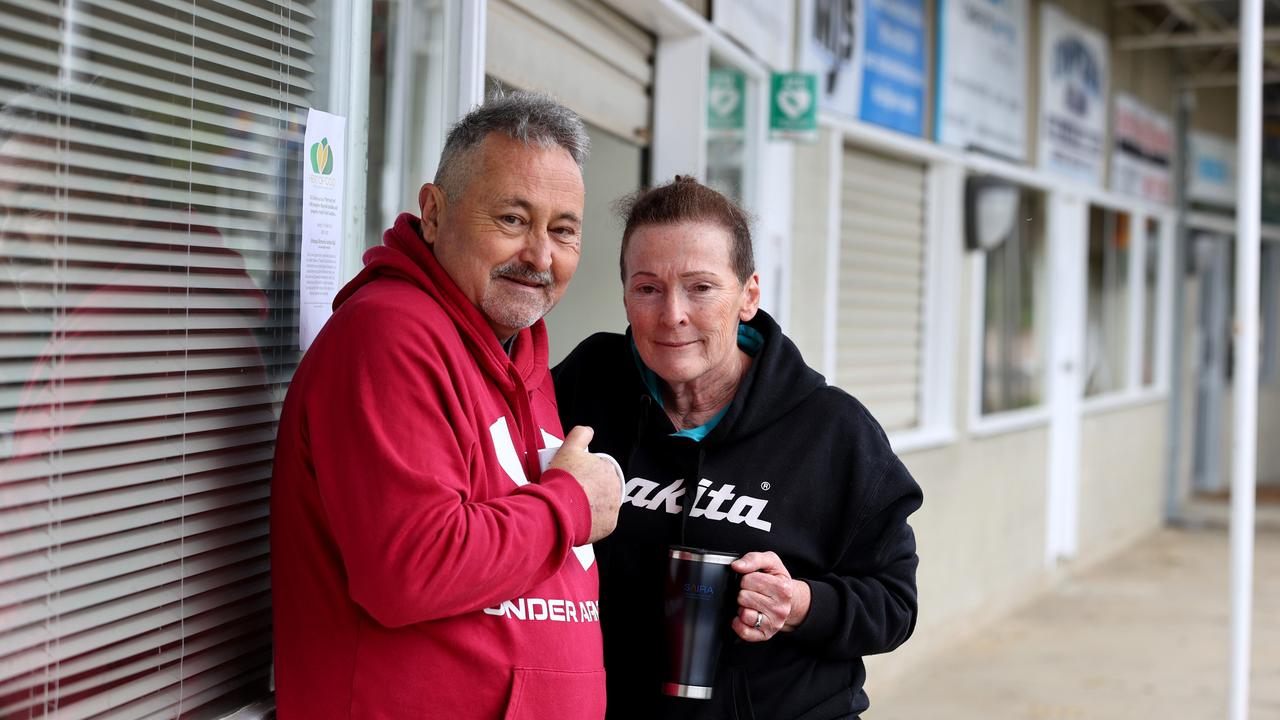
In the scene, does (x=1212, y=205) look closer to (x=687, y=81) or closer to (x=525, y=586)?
(x=687, y=81)

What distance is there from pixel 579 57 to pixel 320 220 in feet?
6.30

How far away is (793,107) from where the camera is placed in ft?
17.2

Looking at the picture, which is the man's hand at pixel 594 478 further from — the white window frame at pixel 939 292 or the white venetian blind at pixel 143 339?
the white window frame at pixel 939 292

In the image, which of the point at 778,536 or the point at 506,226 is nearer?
the point at 506,226

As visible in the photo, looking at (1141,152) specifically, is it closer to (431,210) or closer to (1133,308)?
(1133,308)

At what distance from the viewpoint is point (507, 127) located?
180 centimetres

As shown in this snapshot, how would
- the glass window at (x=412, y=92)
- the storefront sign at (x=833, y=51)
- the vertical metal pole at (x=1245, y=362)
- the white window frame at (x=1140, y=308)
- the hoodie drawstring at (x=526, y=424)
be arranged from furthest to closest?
the white window frame at (x=1140, y=308)
the storefront sign at (x=833, y=51)
the vertical metal pole at (x=1245, y=362)
the glass window at (x=412, y=92)
the hoodie drawstring at (x=526, y=424)

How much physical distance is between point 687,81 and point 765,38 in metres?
0.79

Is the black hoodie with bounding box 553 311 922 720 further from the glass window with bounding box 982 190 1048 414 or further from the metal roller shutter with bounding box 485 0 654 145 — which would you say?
the glass window with bounding box 982 190 1048 414

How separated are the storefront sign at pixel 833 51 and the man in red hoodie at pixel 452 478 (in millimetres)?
3944

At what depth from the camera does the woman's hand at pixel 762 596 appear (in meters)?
1.96

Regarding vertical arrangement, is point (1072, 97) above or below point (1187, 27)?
below

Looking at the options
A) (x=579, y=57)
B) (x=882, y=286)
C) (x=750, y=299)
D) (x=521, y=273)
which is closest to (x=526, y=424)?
(x=521, y=273)

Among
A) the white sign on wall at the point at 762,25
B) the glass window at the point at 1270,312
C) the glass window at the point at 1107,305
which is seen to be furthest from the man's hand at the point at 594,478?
the glass window at the point at 1270,312
